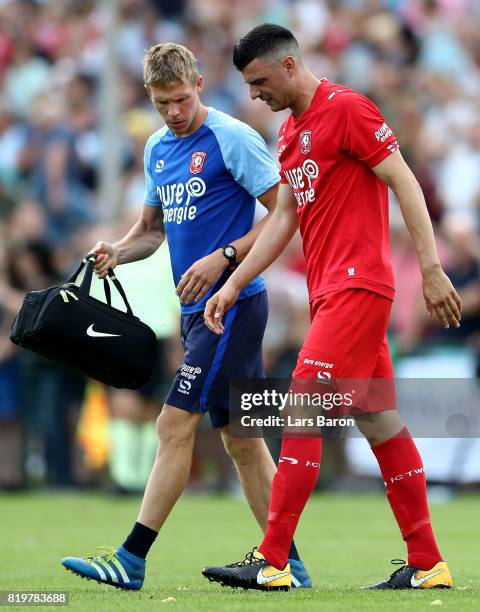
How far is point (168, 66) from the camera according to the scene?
7402 mm

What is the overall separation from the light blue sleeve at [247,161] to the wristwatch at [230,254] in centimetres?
33

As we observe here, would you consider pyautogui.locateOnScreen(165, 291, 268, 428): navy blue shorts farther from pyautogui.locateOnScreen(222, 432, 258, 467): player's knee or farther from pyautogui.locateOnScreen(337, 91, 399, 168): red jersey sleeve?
pyautogui.locateOnScreen(337, 91, 399, 168): red jersey sleeve

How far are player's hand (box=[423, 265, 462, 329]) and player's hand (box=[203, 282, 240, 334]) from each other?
3.18ft

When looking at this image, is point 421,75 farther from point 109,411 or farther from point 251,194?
point 251,194

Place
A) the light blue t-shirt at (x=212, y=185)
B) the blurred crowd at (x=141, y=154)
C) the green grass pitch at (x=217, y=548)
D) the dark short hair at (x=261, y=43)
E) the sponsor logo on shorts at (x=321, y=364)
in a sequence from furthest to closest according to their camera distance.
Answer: the blurred crowd at (x=141, y=154)
the light blue t-shirt at (x=212, y=185)
the dark short hair at (x=261, y=43)
the sponsor logo on shorts at (x=321, y=364)
the green grass pitch at (x=217, y=548)

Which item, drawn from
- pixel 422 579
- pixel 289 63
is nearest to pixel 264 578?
pixel 422 579

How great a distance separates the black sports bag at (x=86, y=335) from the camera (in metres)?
7.47

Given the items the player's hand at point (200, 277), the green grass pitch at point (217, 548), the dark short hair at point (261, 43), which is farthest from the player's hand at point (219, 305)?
the green grass pitch at point (217, 548)

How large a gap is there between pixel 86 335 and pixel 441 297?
184 centimetres

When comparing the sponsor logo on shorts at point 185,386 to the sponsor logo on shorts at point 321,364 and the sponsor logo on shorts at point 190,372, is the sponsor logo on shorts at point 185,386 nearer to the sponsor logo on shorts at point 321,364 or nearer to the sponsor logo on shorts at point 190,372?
the sponsor logo on shorts at point 190,372

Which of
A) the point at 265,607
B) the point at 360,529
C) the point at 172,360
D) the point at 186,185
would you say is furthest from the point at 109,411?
the point at 265,607

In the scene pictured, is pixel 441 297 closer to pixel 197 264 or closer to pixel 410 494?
pixel 410 494

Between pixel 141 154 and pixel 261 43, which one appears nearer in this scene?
pixel 261 43

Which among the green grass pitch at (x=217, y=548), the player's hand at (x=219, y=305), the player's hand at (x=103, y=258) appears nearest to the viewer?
the green grass pitch at (x=217, y=548)
